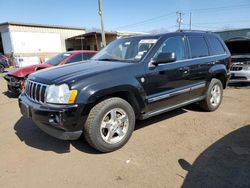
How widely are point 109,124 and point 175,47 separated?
2125 mm

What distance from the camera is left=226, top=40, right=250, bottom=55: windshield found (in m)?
8.89

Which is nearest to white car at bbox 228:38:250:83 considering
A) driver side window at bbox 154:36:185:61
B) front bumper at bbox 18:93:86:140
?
driver side window at bbox 154:36:185:61

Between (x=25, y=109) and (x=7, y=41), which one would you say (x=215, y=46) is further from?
(x=7, y=41)

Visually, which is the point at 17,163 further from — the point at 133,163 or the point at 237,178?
the point at 237,178

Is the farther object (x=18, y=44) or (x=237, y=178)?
(x=18, y=44)

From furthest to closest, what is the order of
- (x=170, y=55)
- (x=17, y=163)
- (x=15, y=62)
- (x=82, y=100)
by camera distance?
(x=15, y=62) → (x=170, y=55) → (x=17, y=163) → (x=82, y=100)

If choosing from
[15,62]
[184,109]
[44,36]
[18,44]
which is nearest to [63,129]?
[184,109]

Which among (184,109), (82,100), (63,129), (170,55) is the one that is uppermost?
(170,55)

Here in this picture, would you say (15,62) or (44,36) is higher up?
(44,36)

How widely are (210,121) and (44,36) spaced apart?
94.2 feet

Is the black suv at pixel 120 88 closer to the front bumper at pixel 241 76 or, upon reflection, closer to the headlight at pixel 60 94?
the headlight at pixel 60 94

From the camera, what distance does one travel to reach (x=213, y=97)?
5641 mm

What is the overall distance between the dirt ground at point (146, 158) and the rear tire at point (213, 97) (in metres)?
0.45

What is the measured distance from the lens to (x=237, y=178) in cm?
284
